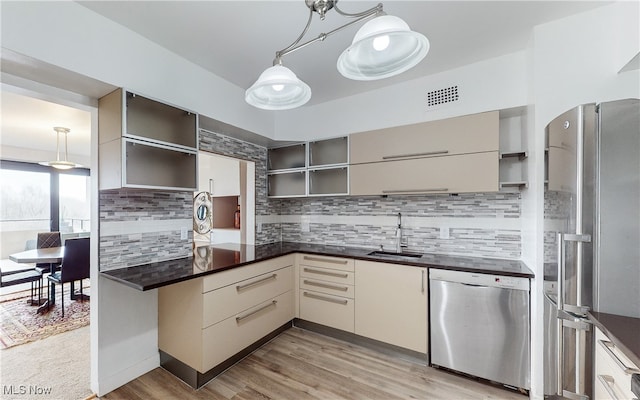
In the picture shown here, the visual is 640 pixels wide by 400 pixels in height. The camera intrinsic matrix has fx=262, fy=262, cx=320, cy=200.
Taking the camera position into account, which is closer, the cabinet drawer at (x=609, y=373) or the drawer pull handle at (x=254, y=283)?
the cabinet drawer at (x=609, y=373)

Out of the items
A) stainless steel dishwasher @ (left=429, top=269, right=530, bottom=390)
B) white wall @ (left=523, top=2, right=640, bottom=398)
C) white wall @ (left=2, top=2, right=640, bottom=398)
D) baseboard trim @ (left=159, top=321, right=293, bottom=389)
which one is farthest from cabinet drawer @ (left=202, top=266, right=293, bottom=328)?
white wall @ (left=523, top=2, right=640, bottom=398)

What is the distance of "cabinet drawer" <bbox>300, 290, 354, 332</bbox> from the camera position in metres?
2.45

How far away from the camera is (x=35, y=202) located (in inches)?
188

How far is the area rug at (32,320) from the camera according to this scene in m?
2.65

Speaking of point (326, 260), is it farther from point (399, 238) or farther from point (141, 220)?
point (141, 220)

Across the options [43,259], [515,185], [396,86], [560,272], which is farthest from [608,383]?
[43,259]

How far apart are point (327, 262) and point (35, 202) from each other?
5.73 metres

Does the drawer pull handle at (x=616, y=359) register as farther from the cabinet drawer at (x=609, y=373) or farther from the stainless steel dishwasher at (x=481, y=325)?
the stainless steel dishwasher at (x=481, y=325)

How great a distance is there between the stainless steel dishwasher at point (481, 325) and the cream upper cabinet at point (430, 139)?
1008 mm

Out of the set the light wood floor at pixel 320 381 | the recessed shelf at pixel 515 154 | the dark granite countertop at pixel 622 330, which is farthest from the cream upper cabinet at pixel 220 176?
the dark granite countertop at pixel 622 330

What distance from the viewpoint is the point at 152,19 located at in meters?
→ 1.68

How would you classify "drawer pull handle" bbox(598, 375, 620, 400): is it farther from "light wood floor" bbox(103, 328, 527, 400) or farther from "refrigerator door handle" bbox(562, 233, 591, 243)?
"light wood floor" bbox(103, 328, 527, 400)

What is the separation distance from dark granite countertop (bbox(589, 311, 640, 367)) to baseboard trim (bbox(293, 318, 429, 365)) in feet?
4.24

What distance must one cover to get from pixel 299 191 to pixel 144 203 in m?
1.50
